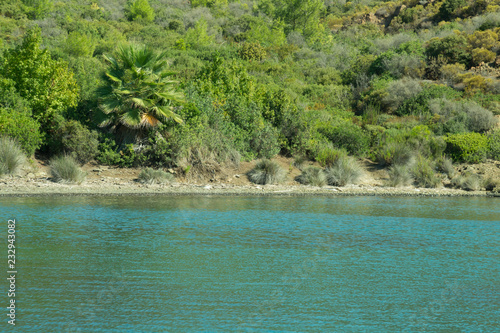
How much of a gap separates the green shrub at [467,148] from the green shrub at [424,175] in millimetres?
2363

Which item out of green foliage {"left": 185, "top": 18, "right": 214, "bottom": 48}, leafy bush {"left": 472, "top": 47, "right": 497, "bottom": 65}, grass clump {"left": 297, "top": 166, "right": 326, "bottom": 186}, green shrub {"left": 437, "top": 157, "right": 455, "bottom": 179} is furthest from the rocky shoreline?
green foliage {"left": 185, "top": 18, "right": 214, "bottom": 48}

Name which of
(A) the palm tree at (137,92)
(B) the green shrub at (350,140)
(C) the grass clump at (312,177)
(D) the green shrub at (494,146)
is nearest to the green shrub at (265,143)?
(C) the grass clump at (312,177)

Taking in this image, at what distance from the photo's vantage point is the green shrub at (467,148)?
24.6 m

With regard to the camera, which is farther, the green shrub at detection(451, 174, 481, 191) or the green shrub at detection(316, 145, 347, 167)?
the green shrub at detection(316, 145, 347, 167)

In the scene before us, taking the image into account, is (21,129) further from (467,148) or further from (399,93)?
(399,93)

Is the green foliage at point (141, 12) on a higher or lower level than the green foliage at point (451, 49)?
higher

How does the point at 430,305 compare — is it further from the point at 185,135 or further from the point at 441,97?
the point at 441,97

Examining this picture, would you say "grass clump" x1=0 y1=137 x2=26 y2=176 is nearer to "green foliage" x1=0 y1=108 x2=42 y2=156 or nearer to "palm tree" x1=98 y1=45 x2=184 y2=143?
"green foliage" x1=0 y1=108 x2=42 y2=156

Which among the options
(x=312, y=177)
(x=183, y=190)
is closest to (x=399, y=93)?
(x=312, y=177)

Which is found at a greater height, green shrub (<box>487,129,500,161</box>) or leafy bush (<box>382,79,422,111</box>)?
leafy bush (<box>382,79,422,111</box>)

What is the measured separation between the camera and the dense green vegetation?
2130 cm

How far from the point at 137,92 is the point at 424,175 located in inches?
482

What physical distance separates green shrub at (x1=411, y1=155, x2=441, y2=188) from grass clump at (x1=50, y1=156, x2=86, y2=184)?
44.3ft

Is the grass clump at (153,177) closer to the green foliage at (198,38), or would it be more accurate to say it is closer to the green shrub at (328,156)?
the green shrub at (328,156)
